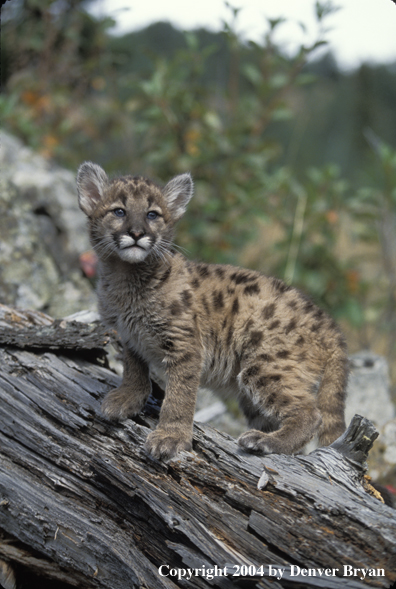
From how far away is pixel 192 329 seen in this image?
3924mm

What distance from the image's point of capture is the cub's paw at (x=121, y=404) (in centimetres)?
376

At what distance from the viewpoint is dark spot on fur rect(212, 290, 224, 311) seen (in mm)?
4184

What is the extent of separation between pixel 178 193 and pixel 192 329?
1.14 metres

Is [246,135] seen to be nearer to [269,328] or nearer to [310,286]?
[310,286]

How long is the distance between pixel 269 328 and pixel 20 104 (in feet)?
26.9

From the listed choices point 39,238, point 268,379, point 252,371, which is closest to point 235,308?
point 252,371

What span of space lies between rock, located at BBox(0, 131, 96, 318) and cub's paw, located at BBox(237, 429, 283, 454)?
11.9 feet

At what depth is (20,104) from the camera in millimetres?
10102

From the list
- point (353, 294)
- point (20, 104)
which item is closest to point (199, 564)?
point (353, 294)

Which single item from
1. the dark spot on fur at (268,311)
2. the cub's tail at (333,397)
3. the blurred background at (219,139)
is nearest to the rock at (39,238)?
the blurred background at (219,139)

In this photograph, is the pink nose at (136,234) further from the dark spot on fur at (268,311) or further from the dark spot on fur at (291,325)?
the dark spot on fur at (291,325)

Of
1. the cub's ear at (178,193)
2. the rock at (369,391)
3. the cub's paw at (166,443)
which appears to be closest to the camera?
the cub's paw at (166,443)

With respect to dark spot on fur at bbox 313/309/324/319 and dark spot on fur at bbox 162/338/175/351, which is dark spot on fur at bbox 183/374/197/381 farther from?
dark spot on fur at bbox 313/309/324/319

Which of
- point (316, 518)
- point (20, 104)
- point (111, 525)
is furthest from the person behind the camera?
point (20, 104)
